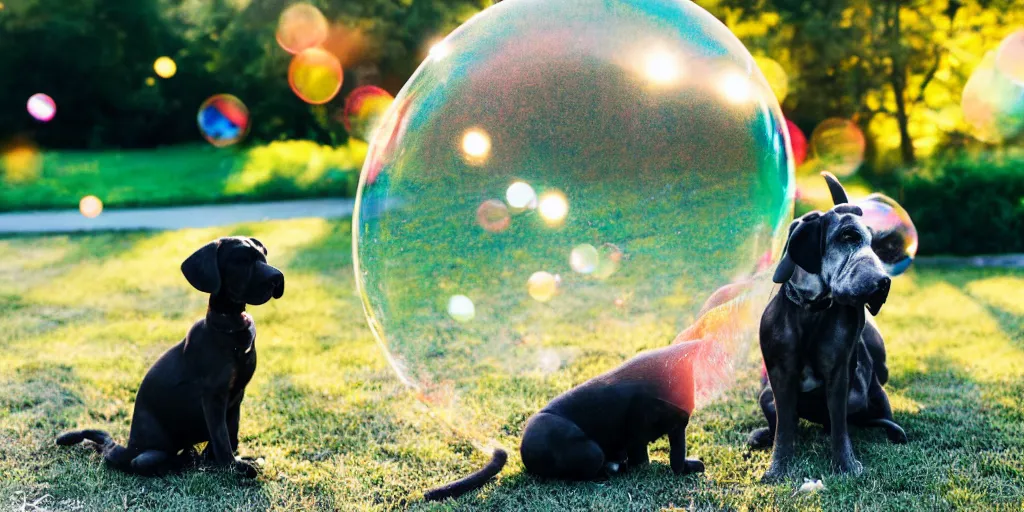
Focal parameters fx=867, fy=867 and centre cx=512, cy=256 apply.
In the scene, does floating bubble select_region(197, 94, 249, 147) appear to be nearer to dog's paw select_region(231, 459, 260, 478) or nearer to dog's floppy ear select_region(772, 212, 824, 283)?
dog's paw select_region(231, 459, 260, 478)

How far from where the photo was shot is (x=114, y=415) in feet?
17.0

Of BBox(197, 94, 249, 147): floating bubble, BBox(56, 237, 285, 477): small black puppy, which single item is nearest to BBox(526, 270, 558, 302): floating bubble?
BBox(56, 237, 285, 477): small black puppy

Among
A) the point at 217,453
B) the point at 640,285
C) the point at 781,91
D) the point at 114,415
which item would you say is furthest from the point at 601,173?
the point at 781,91

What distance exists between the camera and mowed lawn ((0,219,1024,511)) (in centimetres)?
382

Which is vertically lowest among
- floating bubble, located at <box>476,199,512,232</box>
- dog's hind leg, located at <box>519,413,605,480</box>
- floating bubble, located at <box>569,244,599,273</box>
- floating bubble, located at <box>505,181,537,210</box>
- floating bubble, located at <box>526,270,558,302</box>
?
dog's hind leg, located at <box>519,413,605,480</box>

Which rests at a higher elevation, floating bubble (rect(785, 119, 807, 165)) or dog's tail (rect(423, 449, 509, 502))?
dog's tail (rect(423, 449, 509, 502))

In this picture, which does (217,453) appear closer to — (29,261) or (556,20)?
(556,20)

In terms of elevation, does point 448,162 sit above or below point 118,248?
above

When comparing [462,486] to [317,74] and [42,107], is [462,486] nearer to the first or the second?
[317,74]

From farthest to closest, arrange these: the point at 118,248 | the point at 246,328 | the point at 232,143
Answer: the point at 232,143, the point at 118,248, the point at 246,328

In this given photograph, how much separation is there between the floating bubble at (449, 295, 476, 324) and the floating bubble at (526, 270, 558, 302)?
0.26 m

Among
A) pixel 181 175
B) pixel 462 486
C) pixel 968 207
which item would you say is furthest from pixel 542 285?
pixel 181 175

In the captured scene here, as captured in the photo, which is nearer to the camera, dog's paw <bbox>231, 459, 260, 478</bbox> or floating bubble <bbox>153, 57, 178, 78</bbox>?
dog's paw <bbox>231, 459, 260, 478</bbox>

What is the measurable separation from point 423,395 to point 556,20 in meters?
1.80
